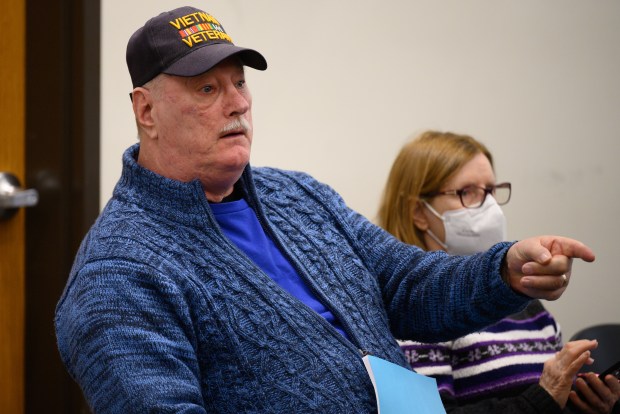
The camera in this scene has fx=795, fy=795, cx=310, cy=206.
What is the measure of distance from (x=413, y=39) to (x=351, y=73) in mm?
313

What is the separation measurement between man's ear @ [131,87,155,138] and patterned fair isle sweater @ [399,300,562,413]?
91cm

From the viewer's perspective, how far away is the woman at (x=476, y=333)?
195 centimetres

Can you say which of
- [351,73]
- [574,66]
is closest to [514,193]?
[574,66]

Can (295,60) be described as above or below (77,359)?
above

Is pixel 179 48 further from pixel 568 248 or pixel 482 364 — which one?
pixel 482 364

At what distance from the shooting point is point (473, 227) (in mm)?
2283

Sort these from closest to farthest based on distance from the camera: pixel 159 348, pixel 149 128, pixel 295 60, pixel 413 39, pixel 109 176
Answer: pixel 159 348 < pixel 149 128 < pixel 109 176 < pixel 295 60 < pixel 413 39

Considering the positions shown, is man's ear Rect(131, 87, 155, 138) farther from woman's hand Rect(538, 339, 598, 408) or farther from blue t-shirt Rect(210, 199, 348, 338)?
woman's hand Rect(538, 339, 598, 408)

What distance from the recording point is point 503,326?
7.05ft

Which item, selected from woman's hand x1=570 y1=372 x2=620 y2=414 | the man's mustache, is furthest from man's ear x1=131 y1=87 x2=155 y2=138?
woman's hand x1=570 y1=372 x2=620 y2=414

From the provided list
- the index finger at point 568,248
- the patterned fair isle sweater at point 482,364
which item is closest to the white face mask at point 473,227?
the patterned fair isle sweater at point 482,364

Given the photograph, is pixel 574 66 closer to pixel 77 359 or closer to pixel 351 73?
pixel 351 73

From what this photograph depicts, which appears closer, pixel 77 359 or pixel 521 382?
pixel 77 359

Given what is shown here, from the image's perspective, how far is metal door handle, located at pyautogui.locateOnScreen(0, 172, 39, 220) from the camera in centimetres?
205
